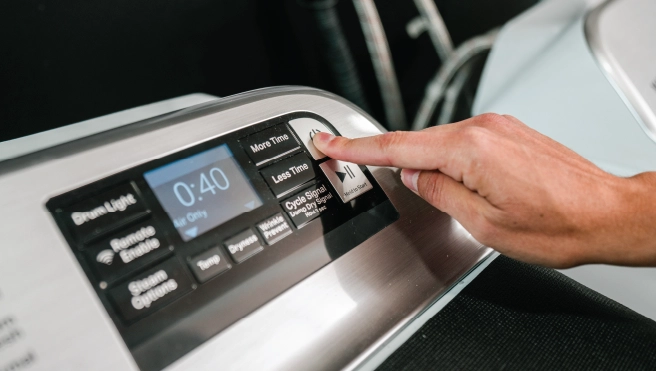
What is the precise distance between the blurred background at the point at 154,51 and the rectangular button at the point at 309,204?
0.37 m

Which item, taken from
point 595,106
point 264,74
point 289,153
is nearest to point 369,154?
point 289,153

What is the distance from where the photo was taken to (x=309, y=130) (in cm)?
40

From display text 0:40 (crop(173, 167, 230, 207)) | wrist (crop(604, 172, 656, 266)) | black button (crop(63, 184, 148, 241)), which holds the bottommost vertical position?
wrist (crop(604, 172, 656, 266))

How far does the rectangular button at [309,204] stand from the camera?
35cm

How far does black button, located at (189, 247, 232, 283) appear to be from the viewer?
305 millimetres

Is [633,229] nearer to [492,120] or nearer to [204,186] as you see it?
[492,120]

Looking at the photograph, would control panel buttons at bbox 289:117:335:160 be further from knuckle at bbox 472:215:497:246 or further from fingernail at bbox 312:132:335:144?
knuckle at bbox 472:215:497:246

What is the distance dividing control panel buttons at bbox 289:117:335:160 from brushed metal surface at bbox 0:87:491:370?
14 millimetres

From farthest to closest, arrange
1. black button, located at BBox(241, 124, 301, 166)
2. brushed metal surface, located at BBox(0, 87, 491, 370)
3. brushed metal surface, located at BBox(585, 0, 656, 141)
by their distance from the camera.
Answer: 1. brushed metal surface, located at BBox(585, 0, 656, 141)
2. black button, located at BBox(241, 124, 301, 166)
3. brushed metal surface, located at BBox(0, 87, 491, 370)

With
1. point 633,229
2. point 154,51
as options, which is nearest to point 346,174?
point 633,229

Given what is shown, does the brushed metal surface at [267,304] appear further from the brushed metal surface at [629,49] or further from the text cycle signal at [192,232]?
the brushed metal surface at [629,49]

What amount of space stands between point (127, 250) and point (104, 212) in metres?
0.03

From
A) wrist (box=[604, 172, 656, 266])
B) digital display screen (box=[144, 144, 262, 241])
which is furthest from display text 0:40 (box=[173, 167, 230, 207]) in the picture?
wrist (box=[604, 172, 656, 266])

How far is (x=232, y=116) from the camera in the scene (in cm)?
37
